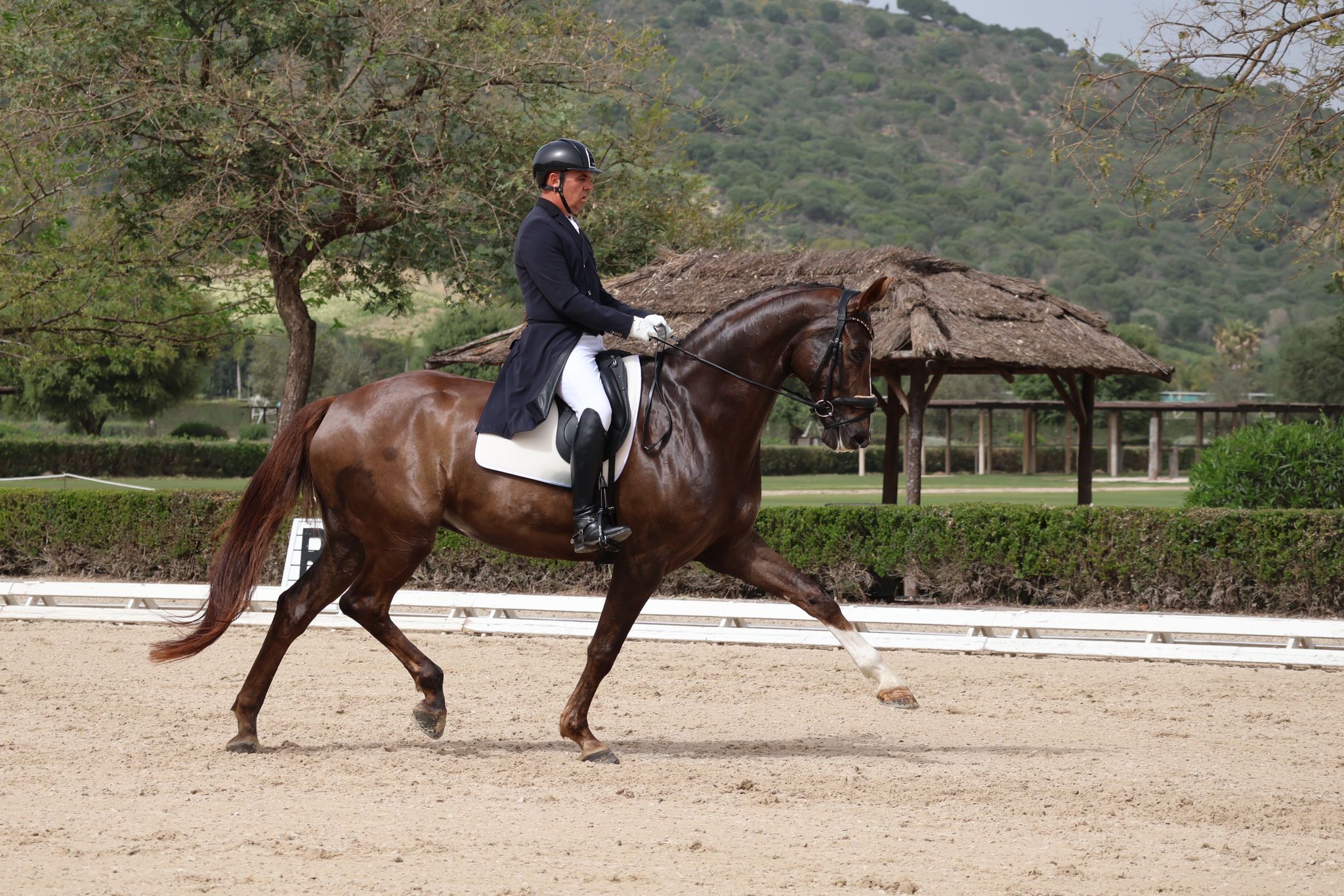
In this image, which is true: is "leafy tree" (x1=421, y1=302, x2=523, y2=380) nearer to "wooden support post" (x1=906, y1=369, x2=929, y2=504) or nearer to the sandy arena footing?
"wooden support post" (x1=906, y1=369, x2=929, y2=504)

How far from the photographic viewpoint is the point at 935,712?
7.67 m

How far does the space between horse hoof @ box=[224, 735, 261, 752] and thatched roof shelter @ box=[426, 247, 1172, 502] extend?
33.6ft

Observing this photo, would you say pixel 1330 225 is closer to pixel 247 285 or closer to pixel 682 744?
pixel 682 744

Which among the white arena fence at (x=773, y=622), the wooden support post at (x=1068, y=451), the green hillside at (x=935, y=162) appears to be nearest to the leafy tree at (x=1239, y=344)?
the green hillside at (x=935, y=162)

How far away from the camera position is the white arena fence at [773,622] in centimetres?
983

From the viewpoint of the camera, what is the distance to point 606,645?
617cm

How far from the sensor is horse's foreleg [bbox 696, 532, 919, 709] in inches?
240

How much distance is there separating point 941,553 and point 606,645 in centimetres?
740

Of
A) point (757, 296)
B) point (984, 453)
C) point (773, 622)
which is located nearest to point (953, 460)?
point (984, 453)

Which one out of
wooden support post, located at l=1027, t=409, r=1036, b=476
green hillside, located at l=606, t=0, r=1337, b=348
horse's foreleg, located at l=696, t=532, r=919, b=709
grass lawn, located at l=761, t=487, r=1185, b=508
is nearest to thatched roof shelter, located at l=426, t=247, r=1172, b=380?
grass lawn, located at l=761, t=487, r=1185, b=508

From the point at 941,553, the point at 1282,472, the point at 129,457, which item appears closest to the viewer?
the point at 941,553

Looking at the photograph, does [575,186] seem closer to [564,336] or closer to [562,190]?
[562,190]

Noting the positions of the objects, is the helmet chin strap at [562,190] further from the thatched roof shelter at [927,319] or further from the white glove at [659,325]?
the thatched roof shelter at [927,319]

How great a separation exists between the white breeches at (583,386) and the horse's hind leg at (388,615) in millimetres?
1008
